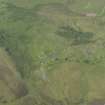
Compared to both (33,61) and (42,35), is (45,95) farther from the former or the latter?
(42,35)

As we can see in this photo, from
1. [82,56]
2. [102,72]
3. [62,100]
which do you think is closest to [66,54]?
[82,56]

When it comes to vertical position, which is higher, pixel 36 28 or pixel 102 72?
pixel 36 28

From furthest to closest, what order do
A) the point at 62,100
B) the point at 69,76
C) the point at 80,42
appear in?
the point at 80,42 < the point at 69,76 < the point at 62,100

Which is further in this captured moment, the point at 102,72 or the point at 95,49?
the point at 95,49

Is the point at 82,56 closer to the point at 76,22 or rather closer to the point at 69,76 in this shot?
the point at 69,76

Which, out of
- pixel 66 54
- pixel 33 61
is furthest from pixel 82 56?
pixel 33 61

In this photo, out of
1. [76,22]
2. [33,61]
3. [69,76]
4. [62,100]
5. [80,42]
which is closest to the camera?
[62,100]
